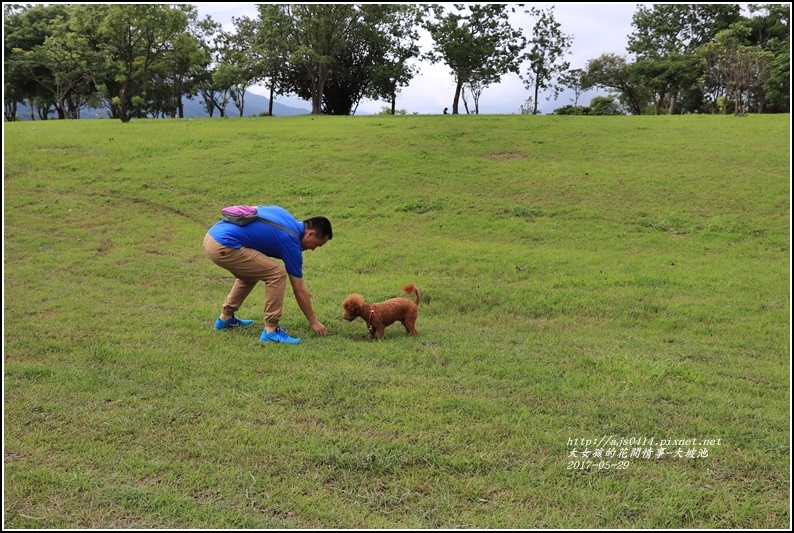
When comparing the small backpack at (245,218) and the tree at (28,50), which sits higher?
the tree at (28,50)

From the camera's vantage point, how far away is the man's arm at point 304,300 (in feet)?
18.6

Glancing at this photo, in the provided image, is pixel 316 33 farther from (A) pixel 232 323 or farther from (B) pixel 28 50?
(A) pixel 232 323

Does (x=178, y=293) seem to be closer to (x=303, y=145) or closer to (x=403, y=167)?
(x=403, y=167)

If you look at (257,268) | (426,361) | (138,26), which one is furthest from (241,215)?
(138,26)

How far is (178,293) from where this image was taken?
307 inches

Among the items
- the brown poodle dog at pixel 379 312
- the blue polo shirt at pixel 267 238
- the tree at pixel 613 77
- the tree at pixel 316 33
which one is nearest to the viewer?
the blue polo shirt at pixel 267 238

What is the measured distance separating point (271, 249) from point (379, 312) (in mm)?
1375

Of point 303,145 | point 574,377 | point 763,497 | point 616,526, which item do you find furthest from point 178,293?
point 303,145

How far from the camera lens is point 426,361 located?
5.30m

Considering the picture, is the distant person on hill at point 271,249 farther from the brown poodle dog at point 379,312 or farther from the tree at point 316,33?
the tree at point 316,33

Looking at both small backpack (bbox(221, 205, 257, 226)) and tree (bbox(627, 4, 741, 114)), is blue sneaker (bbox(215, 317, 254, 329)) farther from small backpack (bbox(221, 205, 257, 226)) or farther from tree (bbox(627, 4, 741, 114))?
tree (bbox(627, 4, 741, 114))

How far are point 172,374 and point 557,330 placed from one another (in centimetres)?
452

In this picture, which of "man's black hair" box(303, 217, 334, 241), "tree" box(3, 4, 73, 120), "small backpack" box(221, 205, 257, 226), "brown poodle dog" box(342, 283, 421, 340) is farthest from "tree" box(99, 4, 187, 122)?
"brown poodle dog" box(342, 283, 421, 340)

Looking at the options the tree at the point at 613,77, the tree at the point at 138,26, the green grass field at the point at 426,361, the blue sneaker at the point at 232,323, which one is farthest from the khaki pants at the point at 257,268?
the tree at the point at 613,77
